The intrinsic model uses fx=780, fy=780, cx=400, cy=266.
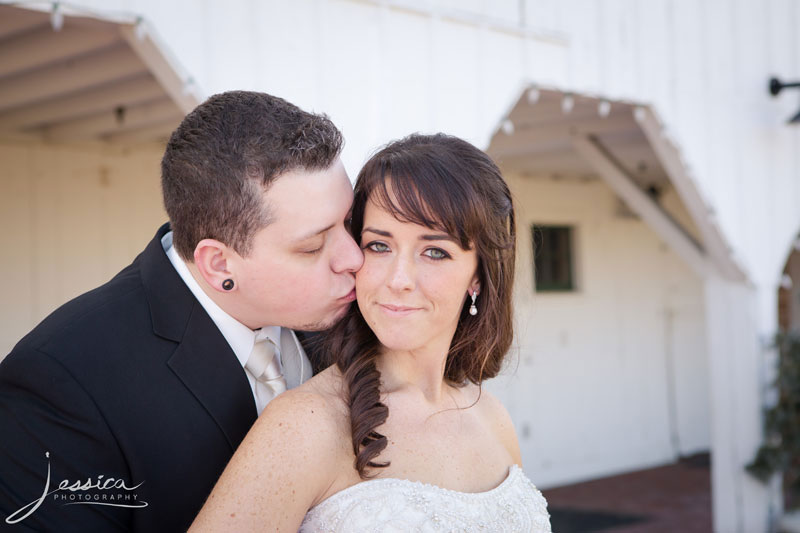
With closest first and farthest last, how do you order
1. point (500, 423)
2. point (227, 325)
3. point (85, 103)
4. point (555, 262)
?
point (227, 325) → point (500, 423) → point (85, 103) → point (555, 262)

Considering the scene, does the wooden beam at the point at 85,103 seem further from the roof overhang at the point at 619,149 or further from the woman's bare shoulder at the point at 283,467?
the woman's bare shoulder at the point at 283,467

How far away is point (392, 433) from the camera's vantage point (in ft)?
6.27

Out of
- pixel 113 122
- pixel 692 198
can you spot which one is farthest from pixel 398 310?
pixel 692 198

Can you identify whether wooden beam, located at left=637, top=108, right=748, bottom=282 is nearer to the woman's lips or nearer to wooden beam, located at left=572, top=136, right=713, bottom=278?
wooden beam, located at left=572, top=136, right=713, bottom=278

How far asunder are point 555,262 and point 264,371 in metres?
7.18

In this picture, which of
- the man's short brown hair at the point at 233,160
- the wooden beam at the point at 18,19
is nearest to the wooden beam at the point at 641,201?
the wooden beam at the point at 18,19

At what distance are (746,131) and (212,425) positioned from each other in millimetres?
5206

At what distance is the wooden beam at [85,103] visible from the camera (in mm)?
4492

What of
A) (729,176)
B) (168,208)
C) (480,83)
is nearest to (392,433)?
(168,208)

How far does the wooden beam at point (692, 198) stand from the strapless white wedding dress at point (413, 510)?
369 cm

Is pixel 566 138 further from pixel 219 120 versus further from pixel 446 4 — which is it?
pixel 219 120

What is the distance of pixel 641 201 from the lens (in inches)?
254

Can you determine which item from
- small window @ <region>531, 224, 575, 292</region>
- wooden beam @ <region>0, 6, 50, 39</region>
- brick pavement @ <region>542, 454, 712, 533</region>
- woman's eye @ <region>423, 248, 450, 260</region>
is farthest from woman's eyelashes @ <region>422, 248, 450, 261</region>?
small window @ <region>531, 224, 575, 292</region>

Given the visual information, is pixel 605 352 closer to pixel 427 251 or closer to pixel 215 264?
pixel 427 251
